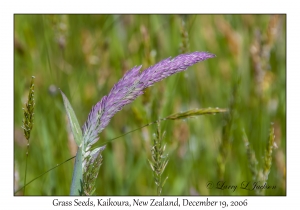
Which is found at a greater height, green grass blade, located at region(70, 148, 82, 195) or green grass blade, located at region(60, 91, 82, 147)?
green grass blade, located at region(60, 91, 82, 147)

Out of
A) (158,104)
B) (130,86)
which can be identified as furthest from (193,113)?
(158,104)

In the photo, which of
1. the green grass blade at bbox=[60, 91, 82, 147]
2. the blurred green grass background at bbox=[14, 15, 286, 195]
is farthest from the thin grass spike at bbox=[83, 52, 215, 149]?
the blurred green grass background at bbox=[14, 15, 286, 195]

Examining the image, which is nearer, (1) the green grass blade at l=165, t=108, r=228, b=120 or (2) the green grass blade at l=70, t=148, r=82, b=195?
(2) the green grass blade at l=70, t=148, r=82, b=195

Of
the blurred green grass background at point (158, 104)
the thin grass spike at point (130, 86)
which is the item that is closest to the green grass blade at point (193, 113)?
the thin grass spike at point (130, 86)

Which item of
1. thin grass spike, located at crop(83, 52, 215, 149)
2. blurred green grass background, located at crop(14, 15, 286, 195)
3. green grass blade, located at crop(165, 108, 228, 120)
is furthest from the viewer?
blurred green grass background, located at crop(14, 15, 286, 195)

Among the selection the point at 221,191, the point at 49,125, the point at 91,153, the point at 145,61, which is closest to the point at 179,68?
the point at 91,153

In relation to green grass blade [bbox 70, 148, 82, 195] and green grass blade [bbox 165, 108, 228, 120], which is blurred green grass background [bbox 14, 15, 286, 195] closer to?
green grass blade [bbox 165, 108, 228, 120]

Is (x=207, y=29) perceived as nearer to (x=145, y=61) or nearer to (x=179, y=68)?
(x=145, y=61)
